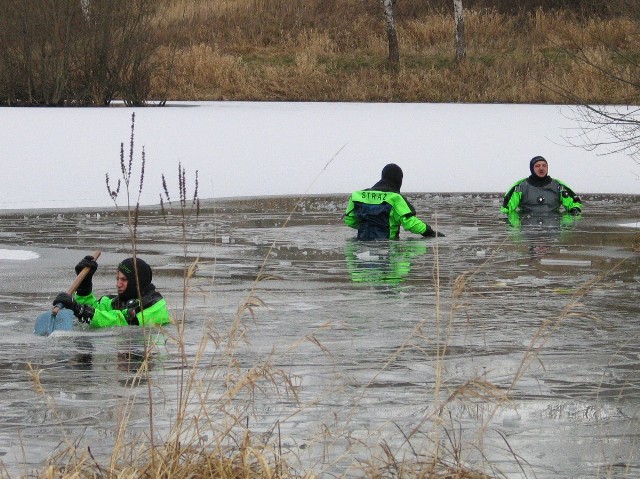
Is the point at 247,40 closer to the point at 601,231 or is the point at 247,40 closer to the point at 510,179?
the point at 510,179

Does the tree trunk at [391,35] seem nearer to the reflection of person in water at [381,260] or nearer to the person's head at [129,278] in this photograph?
the reflection of person in water at [381,260]

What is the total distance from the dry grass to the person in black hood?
1947 cm

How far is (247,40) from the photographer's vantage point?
47.7 metres

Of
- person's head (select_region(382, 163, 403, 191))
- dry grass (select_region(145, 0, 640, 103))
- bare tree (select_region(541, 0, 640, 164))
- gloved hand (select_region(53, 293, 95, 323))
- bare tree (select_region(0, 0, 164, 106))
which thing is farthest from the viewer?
dry grass (select_region(145, 0, 640, 103))

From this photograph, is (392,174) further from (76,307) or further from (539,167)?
(76,307)

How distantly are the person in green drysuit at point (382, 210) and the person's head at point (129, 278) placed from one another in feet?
15.6

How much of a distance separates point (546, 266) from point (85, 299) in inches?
177

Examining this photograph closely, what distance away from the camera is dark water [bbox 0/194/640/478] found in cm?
575

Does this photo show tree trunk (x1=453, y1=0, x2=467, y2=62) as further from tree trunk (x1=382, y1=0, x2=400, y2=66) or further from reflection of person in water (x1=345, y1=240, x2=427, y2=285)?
reflection of person in water (x1=345, y1=240, x2=427, y2=285)

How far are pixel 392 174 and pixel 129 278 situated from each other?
17.3 ft

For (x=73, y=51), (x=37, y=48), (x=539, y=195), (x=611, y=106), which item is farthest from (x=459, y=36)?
(x=539, y=195)

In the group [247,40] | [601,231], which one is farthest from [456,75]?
[601,231]

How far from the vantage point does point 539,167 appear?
16.0m

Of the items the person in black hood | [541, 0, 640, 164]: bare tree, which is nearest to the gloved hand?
[541, 0, 640, 164]: bare tree
